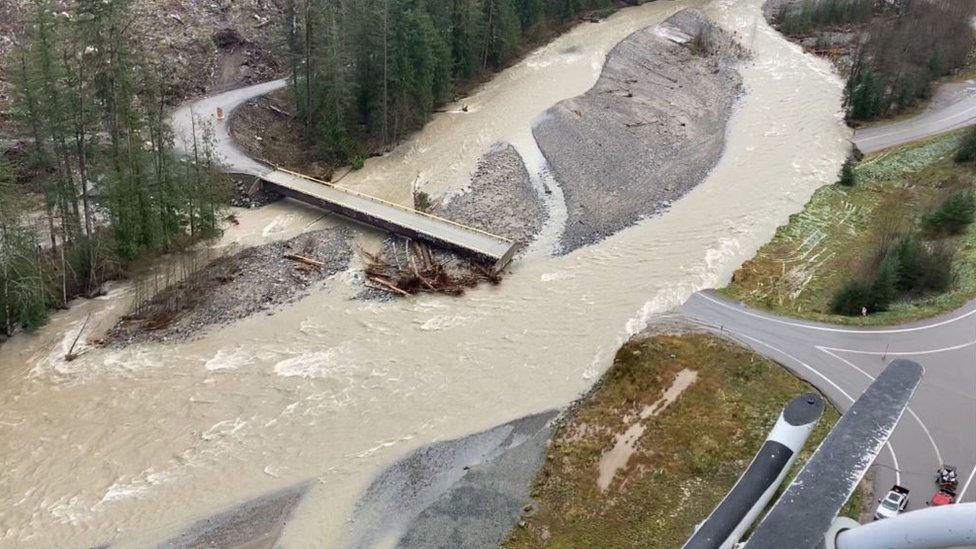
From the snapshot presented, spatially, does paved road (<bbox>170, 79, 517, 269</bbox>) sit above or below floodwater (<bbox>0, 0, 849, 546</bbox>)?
above

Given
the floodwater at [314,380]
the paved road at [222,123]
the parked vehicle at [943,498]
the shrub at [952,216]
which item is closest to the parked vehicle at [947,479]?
the parked vehicle at [943,498]

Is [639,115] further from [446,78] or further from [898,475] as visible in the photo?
[898,475]

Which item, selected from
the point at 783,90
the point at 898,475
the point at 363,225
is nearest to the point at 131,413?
the point at 363,225

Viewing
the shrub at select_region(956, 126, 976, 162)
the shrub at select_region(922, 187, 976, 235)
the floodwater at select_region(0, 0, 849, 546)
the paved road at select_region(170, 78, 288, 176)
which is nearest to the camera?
the floodwater at select_region(0, 0, 849, 546)

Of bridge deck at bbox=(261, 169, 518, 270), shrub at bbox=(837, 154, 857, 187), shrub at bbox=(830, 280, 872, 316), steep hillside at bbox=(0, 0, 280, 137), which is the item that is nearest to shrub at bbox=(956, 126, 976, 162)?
shrub at bbox=(837, 154, 857, 187)

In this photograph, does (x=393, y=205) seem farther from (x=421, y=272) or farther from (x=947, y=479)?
(x=947, y=479)

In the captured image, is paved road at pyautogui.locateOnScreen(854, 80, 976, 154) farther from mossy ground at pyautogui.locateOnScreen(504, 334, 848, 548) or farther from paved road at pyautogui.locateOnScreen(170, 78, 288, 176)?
paved road at pyautogui.locateOnScreen(170, 78, 288, 176)

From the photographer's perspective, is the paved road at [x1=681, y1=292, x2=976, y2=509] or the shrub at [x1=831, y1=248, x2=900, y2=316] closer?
the paved road at [x1=681, y1=292, x2=976, y2=509]
